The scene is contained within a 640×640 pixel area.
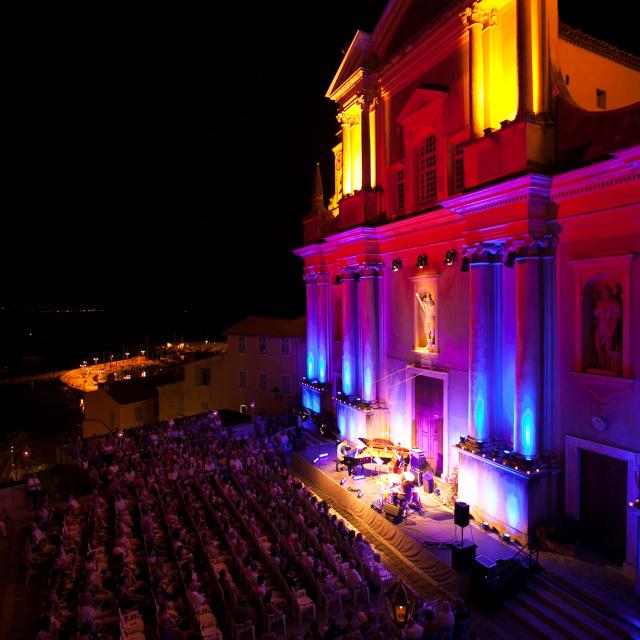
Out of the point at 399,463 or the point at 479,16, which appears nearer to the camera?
the point at 479,16

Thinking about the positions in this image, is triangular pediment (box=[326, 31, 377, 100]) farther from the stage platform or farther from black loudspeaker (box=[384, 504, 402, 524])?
black loudspeaker (box=[384, 504, 402, 524])

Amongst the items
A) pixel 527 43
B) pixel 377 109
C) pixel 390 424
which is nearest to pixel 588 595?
pixel 390 424

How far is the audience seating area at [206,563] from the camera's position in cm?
984

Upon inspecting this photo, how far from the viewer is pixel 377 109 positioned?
2158cm

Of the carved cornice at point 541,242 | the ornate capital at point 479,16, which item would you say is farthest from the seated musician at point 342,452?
the ornate capital at point 479,16

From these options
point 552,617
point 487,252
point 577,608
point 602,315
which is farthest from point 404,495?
point 487,252

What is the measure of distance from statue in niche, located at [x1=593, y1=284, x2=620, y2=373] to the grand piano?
7.97 m

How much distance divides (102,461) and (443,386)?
14.4m

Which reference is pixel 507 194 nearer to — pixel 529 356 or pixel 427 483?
pixel 529 356

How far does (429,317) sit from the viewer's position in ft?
61.3

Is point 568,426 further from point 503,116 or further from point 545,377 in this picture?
point 503,116

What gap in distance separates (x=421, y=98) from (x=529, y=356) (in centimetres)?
1122

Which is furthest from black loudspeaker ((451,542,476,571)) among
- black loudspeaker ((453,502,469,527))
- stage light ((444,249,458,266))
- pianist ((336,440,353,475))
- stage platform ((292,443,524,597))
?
stage light ((444,249,458,266))

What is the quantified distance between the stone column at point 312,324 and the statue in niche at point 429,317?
872 centimetres
